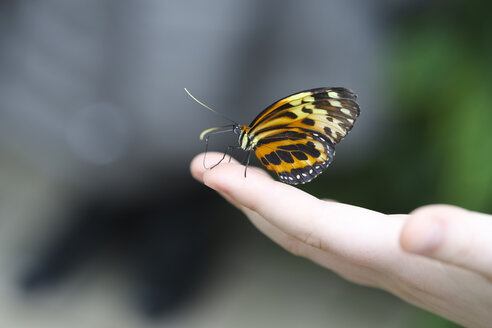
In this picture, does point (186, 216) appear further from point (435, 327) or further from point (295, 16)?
point (435, 327)

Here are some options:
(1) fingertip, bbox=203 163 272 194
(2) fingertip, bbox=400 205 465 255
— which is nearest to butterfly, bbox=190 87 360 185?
(1) fingertip, bbox=203 163 272 194

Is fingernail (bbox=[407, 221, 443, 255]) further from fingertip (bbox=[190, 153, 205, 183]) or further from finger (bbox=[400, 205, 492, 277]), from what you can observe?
fingertip (bbox=[190, 153, 205, 183])

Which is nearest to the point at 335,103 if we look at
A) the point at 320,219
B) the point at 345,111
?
the point at 345,111

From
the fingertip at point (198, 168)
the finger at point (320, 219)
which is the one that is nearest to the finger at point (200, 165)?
the fingertip at point (198, 168)

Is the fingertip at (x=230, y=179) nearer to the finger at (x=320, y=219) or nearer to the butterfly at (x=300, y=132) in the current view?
the finger at (x=320, y=219)

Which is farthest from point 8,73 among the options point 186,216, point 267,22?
point 267,22

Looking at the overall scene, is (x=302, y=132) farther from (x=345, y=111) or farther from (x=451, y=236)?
(x=451, y=236)
